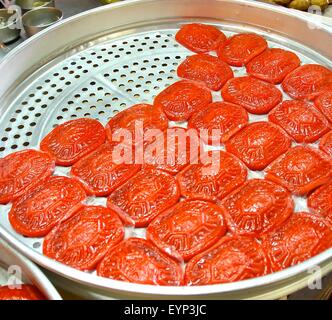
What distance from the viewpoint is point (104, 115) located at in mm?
1702

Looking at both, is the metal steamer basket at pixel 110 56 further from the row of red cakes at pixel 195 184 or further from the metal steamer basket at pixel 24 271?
the metal steamer basket at pixel 24 271

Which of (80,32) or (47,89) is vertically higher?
(80,32)

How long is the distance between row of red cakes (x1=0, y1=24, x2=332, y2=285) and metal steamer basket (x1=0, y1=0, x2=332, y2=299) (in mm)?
73

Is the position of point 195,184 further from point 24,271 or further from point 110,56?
point 110,56

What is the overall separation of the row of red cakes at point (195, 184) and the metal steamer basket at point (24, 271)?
0.11 m

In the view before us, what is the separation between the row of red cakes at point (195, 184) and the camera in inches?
48.2

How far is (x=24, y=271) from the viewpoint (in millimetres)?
1175

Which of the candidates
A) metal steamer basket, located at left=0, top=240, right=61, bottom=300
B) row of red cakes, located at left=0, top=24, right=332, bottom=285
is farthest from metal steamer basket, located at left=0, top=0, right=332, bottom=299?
metal steamer basket, located at left=0, top=240, right=61, bottom=300

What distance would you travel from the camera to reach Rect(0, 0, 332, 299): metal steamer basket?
5.64 ft

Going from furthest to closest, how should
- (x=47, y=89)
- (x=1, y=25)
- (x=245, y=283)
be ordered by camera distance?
(x=1, y=25), (x=47, y=89), (x=245, y=283)

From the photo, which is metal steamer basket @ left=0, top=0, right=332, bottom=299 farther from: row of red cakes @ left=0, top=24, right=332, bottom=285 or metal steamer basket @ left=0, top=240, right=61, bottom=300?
metal steamer basket @ left=0, top=240, right=61, bottom=300
